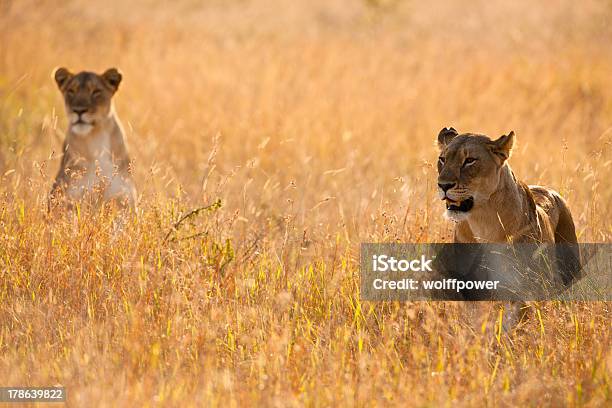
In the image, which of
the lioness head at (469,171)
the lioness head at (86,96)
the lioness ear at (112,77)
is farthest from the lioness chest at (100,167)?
the lioness head at (469,171)

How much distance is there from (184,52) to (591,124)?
6061 mm

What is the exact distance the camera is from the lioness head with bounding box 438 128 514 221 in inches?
191

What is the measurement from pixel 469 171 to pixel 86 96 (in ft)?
12.5

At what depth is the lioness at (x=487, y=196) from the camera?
4879 mm

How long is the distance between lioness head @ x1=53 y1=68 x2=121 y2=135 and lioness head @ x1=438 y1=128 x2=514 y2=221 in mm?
3512

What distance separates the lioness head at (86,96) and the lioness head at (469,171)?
138 inches

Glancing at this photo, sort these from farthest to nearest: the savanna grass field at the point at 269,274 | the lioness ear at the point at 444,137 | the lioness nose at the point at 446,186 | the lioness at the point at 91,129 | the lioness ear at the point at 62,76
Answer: the lioness ear at the point at 62,76 < the lioness at the point at 91,129 < the lioness ear at the point at 444,137 < the lioness nose at the point at 446,186 < the savanna grass field at the point at 269,274

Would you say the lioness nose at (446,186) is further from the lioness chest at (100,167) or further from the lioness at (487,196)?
the lioness chest at (100,167)

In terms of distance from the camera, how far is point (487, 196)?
16.2 feet

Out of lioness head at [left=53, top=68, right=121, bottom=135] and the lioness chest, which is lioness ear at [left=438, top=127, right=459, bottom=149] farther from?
lioness head at [left=53, top=68, right=121, bottom=135]

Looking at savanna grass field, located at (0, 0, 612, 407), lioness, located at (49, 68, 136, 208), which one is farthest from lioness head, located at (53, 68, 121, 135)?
savanna grass field, located at (0, 0, 612, 407)

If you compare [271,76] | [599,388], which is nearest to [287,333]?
[599,388]

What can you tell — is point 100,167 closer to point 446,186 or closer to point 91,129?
point 91,129

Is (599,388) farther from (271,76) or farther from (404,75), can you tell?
(404,75)
